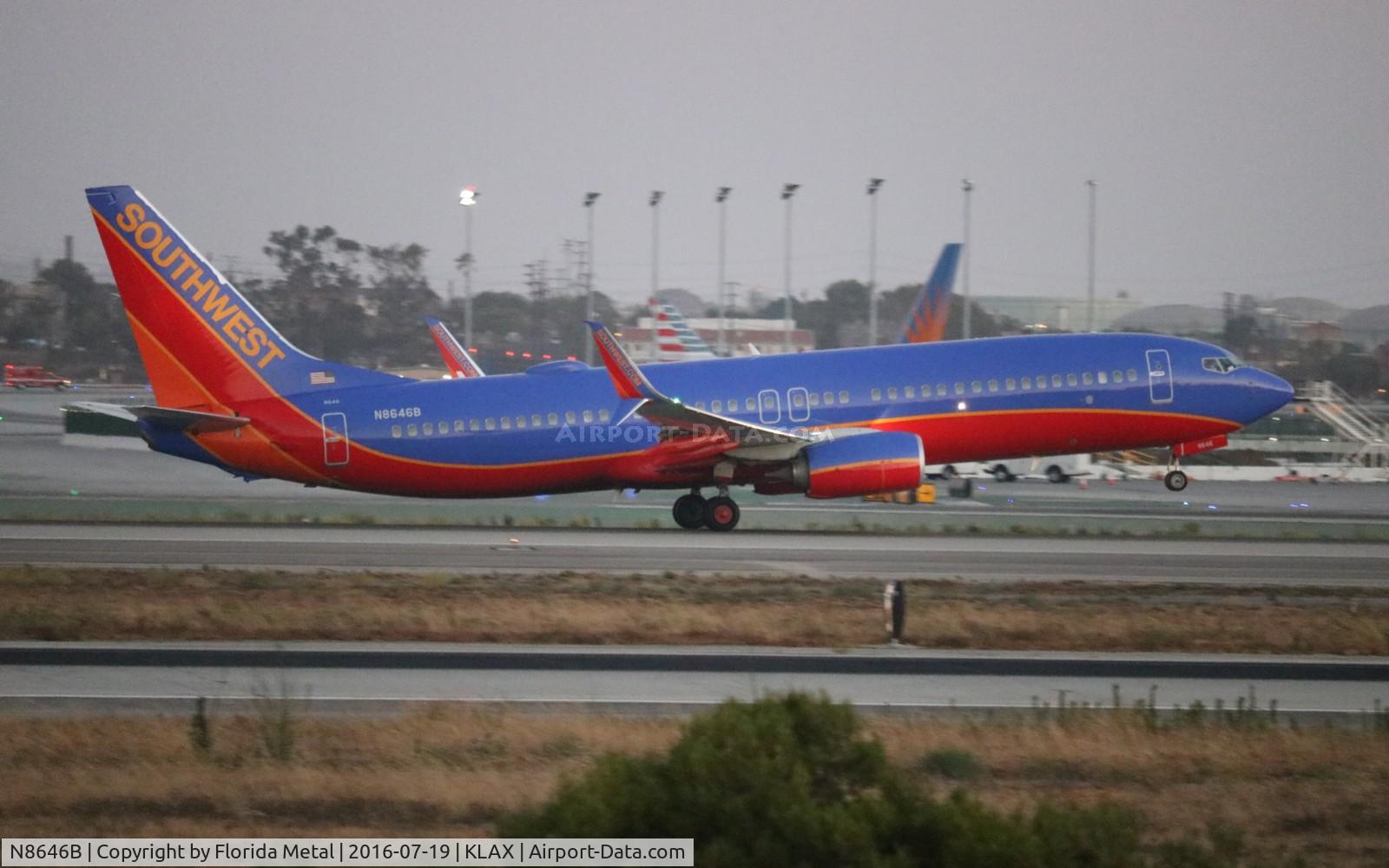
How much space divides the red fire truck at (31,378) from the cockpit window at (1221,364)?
221 feet

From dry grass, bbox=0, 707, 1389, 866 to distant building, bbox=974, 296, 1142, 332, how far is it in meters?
87.3

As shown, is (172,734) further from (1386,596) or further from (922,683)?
(1386,596)

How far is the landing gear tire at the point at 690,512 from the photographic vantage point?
2986 centimetres

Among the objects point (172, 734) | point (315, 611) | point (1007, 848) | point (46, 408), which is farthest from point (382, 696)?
point (46, 408)

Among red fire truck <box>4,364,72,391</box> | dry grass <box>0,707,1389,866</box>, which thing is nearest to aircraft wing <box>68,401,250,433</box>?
dry grass <box>0,707,1389,866</box>

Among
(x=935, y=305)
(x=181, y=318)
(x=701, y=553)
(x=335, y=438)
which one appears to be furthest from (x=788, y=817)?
(x=935, y=305)

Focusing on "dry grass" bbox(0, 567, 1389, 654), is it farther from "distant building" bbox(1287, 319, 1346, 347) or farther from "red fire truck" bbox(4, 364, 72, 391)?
"distant building" bbox(1287, 319, 1346, 347)

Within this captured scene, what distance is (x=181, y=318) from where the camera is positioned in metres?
28.2

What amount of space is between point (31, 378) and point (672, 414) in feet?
227

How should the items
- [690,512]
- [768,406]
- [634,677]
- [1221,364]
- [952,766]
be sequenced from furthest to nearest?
[1221,364], [690,512], [768,406], [634,677], [952,766]

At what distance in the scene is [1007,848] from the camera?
6.26 meters

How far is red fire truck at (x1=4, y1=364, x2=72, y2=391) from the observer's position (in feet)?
270

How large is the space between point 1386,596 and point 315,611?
16317 mm

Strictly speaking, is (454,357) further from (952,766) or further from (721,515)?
(952,766)
